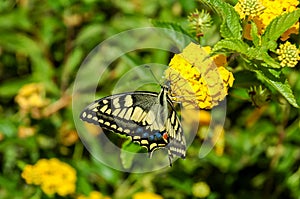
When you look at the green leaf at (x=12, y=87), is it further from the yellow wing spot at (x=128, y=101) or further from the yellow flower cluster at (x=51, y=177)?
the yellow wing spot at (x=128, y=101)

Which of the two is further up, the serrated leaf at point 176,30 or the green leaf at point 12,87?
the serrated leaf at point 176,30

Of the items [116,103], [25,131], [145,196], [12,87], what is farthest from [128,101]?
[12,87]

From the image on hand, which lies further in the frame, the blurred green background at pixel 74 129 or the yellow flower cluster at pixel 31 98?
the yellow flower cluster at pixel 31 98

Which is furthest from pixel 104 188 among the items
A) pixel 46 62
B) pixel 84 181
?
pixel 46 62

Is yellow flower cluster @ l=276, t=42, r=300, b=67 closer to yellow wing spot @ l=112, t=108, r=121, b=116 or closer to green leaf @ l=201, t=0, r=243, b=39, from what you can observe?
green leaf @ l=201, t=0, r=243, b=39

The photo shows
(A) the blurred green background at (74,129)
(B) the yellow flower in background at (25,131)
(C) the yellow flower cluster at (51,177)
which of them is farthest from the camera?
(B) the yellow flower in background at (25,131)

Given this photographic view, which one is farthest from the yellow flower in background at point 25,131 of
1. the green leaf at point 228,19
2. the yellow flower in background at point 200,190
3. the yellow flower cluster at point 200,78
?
the green leaf at point 228,19

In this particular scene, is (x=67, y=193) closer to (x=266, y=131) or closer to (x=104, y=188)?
(x=104, y=188)

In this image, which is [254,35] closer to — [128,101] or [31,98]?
[128,101]
